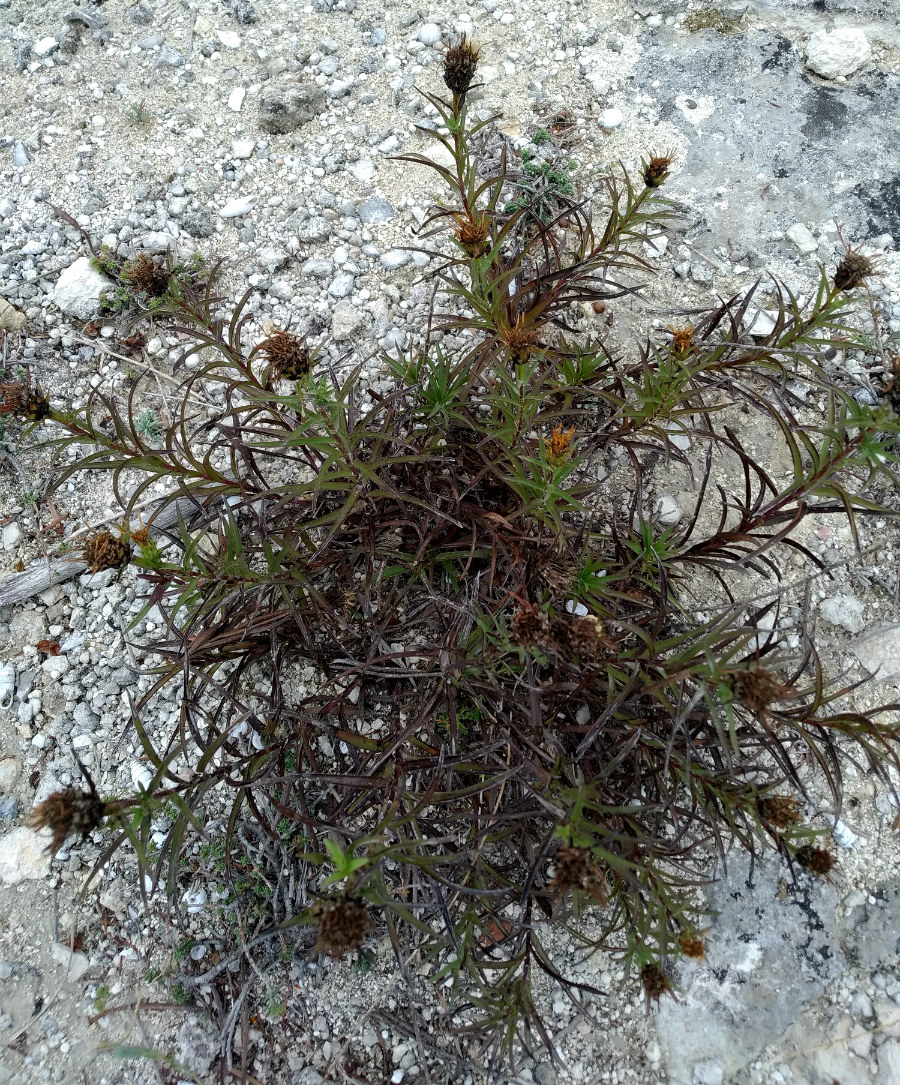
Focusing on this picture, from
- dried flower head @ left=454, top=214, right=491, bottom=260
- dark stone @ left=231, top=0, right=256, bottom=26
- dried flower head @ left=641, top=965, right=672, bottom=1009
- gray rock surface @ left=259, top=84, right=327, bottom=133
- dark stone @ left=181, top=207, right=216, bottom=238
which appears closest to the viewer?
dried flower head @ left=641, top=965, right=672, bottom=1009

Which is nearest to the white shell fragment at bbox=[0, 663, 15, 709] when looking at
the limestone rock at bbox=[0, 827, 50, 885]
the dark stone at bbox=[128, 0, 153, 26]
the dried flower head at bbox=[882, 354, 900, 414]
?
the limestone rock at bbox=[0, 827, 50, 885]

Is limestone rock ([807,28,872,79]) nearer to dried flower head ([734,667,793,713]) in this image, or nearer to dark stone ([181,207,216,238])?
dark stone ([181,207,216,238])

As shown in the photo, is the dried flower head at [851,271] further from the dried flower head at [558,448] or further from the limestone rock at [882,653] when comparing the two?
the limestone rock at [882,653]

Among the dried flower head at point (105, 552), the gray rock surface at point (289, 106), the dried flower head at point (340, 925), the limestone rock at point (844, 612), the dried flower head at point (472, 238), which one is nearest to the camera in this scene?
the dried flower head at point (340, 925)

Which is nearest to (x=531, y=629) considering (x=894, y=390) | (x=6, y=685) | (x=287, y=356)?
(x=287, y=356)

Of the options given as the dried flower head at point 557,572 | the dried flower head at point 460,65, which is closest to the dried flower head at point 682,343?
the dried flower head at point 557,572

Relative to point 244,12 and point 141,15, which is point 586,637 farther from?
point 141,15
